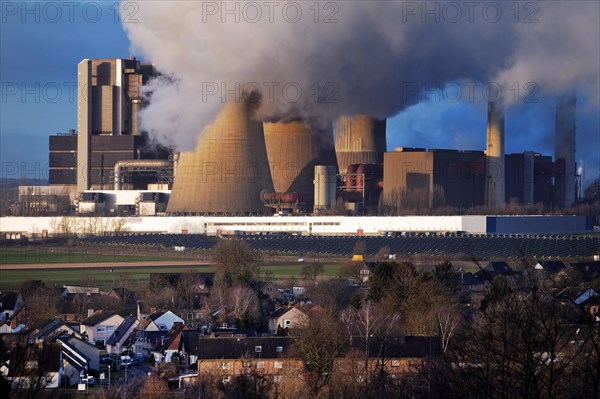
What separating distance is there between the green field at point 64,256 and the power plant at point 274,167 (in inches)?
254

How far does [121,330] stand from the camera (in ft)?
66.2

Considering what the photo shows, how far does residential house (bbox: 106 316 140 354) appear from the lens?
1916cm

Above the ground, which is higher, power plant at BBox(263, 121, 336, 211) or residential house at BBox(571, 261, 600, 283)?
power plant at BBox(263, 121, 336, 211)

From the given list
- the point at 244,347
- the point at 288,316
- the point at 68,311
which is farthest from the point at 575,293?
the point at 68,311

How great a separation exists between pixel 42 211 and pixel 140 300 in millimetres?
28540

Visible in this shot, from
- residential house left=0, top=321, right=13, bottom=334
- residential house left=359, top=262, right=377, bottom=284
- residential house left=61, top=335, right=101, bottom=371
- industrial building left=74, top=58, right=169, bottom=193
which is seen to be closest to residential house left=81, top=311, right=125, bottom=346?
residential house left=0, top=321, right=13, bottom=334

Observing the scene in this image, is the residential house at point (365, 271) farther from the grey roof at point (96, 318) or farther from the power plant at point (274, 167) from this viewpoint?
the power plant at point (274, 167)

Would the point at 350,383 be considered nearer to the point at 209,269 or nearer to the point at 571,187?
the point at 209,269

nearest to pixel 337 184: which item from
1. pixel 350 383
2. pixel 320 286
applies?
pixel 320 286

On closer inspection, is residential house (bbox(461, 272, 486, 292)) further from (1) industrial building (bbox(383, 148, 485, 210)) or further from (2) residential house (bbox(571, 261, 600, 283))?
(1) industrial building (bbox(383, 148, 485, 210))

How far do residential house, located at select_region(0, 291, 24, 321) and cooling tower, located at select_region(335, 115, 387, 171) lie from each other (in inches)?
1101

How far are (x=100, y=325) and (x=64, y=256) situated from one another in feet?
54.2

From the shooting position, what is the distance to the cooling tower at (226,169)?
144ft

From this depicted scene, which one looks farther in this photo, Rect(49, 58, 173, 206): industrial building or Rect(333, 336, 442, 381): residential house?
Rect(49, 58, 173, 206): industrial building
